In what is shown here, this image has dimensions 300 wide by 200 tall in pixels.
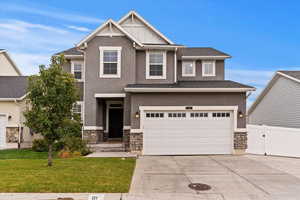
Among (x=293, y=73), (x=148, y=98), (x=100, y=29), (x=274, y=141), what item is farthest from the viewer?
(x=293, y=73)

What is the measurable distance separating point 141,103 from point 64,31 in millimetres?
13615

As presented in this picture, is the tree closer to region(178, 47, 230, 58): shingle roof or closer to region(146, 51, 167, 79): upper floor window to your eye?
region(146, 51, 167, 79): upper floor window

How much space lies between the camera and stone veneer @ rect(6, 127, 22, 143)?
15.9 metres

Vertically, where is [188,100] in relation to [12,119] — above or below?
above

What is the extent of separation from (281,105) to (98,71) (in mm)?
14509

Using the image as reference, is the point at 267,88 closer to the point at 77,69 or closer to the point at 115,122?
the point at 115,122

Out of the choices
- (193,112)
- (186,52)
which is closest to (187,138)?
(193,112)

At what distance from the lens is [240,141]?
12.5 m

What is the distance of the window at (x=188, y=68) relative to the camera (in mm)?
18359

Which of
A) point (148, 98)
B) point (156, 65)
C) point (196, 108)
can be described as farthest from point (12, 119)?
point (196, 108)

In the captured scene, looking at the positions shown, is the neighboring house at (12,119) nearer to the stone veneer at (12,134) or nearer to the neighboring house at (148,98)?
the stone veneer at (12,134)

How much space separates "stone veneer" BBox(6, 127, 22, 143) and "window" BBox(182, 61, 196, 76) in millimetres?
13254

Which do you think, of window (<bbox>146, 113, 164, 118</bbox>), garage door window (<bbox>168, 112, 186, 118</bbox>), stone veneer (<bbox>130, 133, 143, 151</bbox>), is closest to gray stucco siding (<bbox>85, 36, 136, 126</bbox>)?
window (<bbox>146, 113, 164, 118</bbox>)

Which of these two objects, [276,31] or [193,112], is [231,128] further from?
[276,31]
